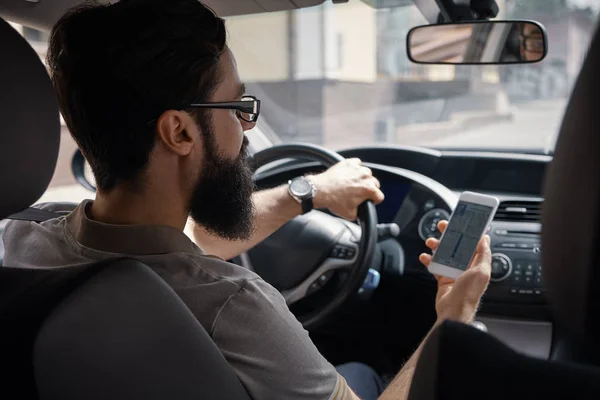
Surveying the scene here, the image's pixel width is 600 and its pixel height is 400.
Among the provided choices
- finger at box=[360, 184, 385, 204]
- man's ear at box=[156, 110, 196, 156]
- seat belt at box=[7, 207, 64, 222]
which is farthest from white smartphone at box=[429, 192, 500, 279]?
seat belt at box=[7, 207, 64, 222]

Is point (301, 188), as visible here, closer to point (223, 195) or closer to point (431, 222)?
point (431, 222)

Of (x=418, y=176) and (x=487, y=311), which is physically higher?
(x=418, y=176)

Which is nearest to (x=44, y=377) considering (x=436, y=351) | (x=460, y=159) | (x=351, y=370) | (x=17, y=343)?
(x=17, y=343)

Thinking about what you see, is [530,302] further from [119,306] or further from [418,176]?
[119,306]

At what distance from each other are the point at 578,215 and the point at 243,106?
100 cm

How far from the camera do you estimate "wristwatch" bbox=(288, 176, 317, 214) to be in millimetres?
2379

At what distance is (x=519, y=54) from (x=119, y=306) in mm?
1845

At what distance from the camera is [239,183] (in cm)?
172

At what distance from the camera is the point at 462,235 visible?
205 centimetres

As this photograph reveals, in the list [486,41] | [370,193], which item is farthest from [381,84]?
[370,193]

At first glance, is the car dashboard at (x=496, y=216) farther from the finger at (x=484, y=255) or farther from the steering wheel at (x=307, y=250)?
the finger at (x=484, y=255)

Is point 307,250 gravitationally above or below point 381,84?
below

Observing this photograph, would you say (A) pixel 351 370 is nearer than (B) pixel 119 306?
No

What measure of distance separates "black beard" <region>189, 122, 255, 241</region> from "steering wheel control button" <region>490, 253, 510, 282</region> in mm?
1075
